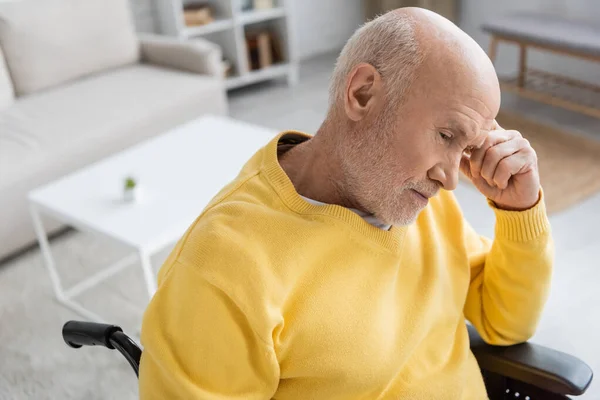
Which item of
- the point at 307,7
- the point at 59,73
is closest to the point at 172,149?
the point at 59,73

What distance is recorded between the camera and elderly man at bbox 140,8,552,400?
3.04 feet

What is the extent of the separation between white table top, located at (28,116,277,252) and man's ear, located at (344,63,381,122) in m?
1.09

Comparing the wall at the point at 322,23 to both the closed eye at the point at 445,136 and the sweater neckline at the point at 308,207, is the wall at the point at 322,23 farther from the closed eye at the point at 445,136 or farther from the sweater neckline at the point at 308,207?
the closed eye at the point at 445,136

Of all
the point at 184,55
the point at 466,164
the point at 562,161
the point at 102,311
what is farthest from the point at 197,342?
the point at 184,55

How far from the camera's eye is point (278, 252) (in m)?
0.99

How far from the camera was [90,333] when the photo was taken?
113cm

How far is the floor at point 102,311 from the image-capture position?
79.3 inches

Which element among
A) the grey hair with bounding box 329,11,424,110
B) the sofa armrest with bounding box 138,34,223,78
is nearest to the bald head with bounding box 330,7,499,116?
the grey hair with bounding box 329,11,424,110

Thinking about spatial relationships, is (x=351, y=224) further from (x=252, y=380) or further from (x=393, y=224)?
(x=252, y=380)

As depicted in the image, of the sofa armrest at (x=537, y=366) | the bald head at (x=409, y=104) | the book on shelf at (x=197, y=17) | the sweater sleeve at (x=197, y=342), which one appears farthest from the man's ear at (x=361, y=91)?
the book on shelf at (x=197, y=17)

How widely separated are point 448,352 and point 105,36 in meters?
2.74

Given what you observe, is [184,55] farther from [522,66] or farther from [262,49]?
[522,66]

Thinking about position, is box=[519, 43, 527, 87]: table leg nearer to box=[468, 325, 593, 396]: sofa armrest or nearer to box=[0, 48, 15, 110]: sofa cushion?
box=[0, 48, 15, 110]: sofa cushion

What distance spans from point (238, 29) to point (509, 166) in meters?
3.09
